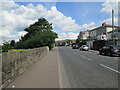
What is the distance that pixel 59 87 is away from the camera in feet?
14.3

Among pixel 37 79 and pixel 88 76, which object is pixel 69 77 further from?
pixel 37 79

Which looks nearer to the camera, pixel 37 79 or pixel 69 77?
pixel 37 79

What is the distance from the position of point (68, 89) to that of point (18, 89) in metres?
1.78

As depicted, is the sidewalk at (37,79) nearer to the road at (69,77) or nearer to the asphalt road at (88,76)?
the road at (69,77)

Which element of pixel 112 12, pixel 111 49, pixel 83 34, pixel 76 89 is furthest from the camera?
pixel 83 34

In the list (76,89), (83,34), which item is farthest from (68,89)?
(83,34)

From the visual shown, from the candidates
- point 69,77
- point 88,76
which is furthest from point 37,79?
point 88,76

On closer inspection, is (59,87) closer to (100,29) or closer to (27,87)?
(27,87)

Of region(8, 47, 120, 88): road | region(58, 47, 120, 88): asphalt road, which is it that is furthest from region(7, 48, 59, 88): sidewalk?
region(58, 47, 120, 88): asphalt road

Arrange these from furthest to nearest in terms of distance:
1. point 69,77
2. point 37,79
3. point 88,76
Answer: point 88,76 → point 69,77 → point 37,79

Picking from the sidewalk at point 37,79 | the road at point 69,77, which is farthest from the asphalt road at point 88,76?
the sidewalk at point 37,79

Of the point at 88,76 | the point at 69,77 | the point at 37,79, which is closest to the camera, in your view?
the point at 37,79

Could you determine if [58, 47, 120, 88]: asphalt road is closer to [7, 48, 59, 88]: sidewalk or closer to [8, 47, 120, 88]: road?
[8, 47, 120, 88]: road

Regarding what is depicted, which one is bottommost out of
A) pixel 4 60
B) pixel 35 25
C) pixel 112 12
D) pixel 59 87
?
pixel 59 87
